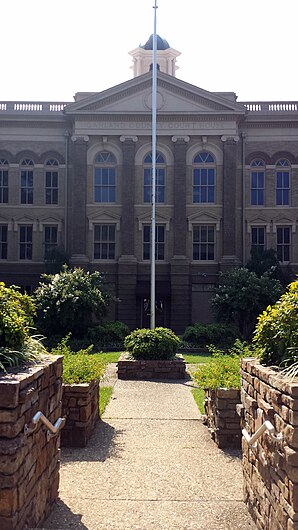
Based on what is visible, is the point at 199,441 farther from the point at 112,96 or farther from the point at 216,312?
the point at 112,96

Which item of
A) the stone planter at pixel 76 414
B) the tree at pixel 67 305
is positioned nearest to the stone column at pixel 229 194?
the tree at pixel 67 305

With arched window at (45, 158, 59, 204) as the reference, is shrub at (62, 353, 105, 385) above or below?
below

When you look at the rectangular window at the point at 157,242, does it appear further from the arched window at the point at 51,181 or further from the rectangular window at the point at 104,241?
the arched window at the point at 51,181

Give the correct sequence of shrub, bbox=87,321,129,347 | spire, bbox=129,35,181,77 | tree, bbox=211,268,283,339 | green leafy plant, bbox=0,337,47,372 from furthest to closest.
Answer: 1. spire, bbox=129,35,181,77
2. tree, bbox=211,268,283,339
3. shrub, bbox=87,321,129,347
4. green leafy plant, bbox=0,337,47,372

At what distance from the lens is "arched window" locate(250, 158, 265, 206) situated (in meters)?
35.3

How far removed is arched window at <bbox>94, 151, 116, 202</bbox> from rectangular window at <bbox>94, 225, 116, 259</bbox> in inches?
70.9

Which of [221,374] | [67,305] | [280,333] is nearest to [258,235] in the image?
[67,305]

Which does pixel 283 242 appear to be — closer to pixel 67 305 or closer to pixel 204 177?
pixel 204 177

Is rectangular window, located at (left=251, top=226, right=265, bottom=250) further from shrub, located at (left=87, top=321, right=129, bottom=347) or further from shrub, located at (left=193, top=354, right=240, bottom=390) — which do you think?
shrub, located at (left=193, top=354, right=240, bottom=390)

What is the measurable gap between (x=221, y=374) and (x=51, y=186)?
2827 centimetres

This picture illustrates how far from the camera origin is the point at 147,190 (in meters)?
35.1

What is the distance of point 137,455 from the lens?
26.7 ft

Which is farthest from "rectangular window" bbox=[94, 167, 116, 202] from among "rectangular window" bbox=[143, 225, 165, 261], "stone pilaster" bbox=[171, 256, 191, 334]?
"stone pilaster" bbox=[171, 256, 191, 334]

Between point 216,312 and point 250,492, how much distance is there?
2314cm
